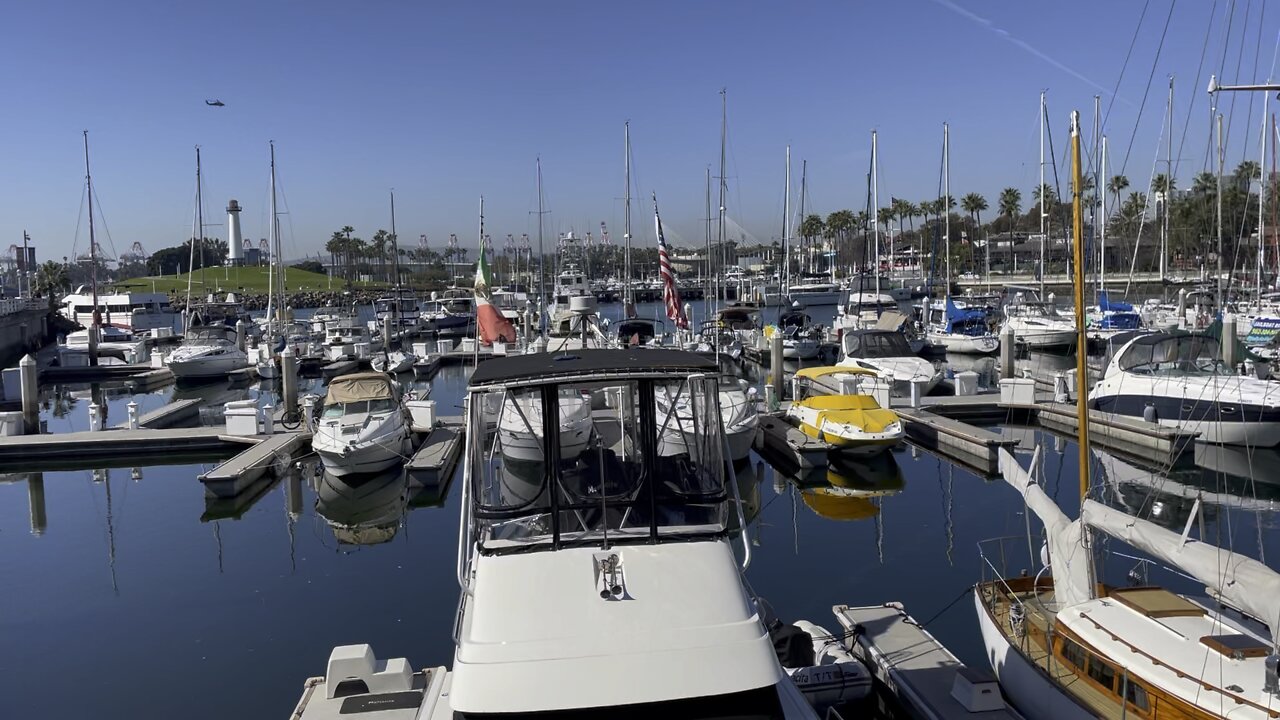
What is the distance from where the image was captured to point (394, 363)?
4334 centimetres

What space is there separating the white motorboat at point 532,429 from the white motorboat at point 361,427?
14395mm

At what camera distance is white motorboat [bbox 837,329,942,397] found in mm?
31500

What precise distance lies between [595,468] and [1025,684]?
4907mm

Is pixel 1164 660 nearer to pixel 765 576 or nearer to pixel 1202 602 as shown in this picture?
pixel 1202 602

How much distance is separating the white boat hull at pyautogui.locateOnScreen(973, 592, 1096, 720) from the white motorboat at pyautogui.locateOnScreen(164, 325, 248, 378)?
39424 millimetres

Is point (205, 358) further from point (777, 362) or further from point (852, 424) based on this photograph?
point (852, 424)

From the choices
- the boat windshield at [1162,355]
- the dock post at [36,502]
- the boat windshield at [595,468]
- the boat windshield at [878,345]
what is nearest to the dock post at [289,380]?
the dock post at [36,502]

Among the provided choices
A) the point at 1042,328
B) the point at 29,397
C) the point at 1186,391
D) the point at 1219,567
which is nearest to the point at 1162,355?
the point at 1186,391

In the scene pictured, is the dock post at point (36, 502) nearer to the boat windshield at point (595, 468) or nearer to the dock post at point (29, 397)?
the dock post at point (29, 397)

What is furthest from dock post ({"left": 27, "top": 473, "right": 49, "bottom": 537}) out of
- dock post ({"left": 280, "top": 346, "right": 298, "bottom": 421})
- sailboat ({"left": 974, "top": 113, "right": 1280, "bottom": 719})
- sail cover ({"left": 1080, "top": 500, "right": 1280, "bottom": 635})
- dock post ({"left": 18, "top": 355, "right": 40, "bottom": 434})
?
sail cover ({"left": 1080, "top": 500, "right": 1280, "bottom": 635})

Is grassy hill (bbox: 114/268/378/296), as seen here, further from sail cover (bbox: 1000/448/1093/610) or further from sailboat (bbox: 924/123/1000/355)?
sail cover (bbox: 1000/448/1093/610)

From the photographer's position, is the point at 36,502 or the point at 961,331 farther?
the point at 961,331

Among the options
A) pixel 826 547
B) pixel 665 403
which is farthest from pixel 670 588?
pixel 826 547

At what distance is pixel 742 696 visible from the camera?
6.11 meters
